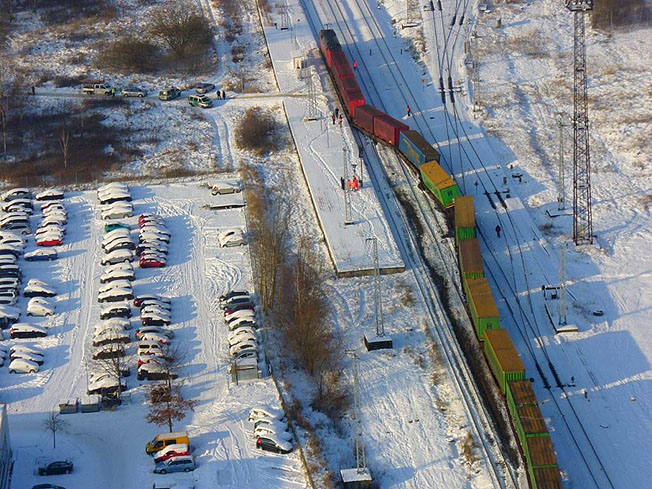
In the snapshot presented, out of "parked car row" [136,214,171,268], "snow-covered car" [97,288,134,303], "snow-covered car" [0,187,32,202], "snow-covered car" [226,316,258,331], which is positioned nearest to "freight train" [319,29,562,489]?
"snow-covered car" [226,316,258,331]

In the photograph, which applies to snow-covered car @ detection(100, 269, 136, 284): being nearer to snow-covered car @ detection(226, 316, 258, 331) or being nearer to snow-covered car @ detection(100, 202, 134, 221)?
snow-covered car @ detection(100, 202, 134, 221)

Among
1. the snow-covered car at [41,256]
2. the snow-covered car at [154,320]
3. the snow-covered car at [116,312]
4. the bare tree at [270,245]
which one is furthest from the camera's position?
the snow-covered car at [41,256]

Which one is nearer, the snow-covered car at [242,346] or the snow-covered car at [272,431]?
the snow-covered car at [272,431]

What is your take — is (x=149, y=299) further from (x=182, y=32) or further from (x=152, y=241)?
(x=182, y=32)

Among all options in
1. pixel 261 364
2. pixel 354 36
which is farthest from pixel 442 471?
pixel 354 36

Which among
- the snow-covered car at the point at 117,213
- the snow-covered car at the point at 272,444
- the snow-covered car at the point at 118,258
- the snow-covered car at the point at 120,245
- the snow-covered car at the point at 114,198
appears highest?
the snow-covered car at the point at 114,198

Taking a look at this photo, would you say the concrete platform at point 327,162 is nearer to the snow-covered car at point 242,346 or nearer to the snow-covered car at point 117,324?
the snow-covered car at point 242,346

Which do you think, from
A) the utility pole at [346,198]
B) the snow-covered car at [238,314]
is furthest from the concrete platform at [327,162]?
the snow-covered car at [238,314]
